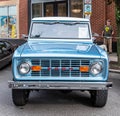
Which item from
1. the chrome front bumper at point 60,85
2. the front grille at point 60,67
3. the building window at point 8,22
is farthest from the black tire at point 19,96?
the building window at point 8,22

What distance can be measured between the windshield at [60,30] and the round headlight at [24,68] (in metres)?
1.86

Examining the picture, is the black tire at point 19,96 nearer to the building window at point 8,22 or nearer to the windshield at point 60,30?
the windshield at point 60,30

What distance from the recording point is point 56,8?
77.9ft

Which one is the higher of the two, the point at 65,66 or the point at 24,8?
the point at 24,8

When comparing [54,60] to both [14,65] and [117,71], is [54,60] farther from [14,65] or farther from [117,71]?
[117,71]

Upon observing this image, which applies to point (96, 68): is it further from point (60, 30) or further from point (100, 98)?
point (60, 30)

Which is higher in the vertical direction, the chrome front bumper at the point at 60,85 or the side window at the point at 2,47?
the side window at the point at 2,47

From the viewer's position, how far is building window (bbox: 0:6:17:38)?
2666 centimetres

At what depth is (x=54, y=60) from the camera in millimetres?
7418

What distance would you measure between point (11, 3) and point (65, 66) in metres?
19.9

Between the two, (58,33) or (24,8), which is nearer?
(58,33)

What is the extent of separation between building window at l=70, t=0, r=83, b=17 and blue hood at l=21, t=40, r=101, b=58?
13.4 m

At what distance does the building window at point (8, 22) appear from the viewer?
87.5 feet

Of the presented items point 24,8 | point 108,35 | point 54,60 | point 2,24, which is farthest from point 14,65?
point 2,24
